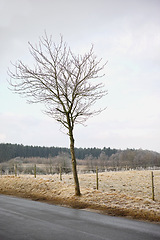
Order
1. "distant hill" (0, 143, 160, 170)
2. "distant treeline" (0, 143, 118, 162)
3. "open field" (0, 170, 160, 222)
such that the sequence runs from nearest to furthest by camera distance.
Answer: "open field" (0, 170, 160, 222) → "distant hill" (0, 143, 160, 170) → "distant treeline" (0, 143, 118, 162)

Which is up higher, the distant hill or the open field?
the distant hill

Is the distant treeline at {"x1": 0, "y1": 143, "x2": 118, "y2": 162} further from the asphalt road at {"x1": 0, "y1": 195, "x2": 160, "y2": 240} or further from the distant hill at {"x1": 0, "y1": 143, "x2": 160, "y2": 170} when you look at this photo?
the asphalt road at {"x1": 0, "y1": 195, "x2": 160, "y2": 240}

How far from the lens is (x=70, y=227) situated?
7305mm

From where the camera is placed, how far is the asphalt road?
20.7 feet

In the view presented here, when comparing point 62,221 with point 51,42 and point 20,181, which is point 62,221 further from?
point 20,181

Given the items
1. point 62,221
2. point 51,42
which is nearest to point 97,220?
point 62,221

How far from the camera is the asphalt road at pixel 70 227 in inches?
248

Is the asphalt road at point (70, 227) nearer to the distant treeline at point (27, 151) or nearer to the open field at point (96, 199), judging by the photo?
the open field at point (96, 199)

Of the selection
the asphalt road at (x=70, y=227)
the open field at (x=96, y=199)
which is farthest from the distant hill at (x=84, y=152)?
the asphalt road at (x=70, y=227)

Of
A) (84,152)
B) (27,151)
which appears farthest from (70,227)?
(84,152)

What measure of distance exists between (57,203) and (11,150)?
96.2 meters

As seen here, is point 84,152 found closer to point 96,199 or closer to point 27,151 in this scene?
point 27,151

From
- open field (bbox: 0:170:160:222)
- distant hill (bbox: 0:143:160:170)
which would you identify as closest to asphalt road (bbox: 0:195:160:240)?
open field (bbox: 0:170:160:222)

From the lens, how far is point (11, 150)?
104 meters
